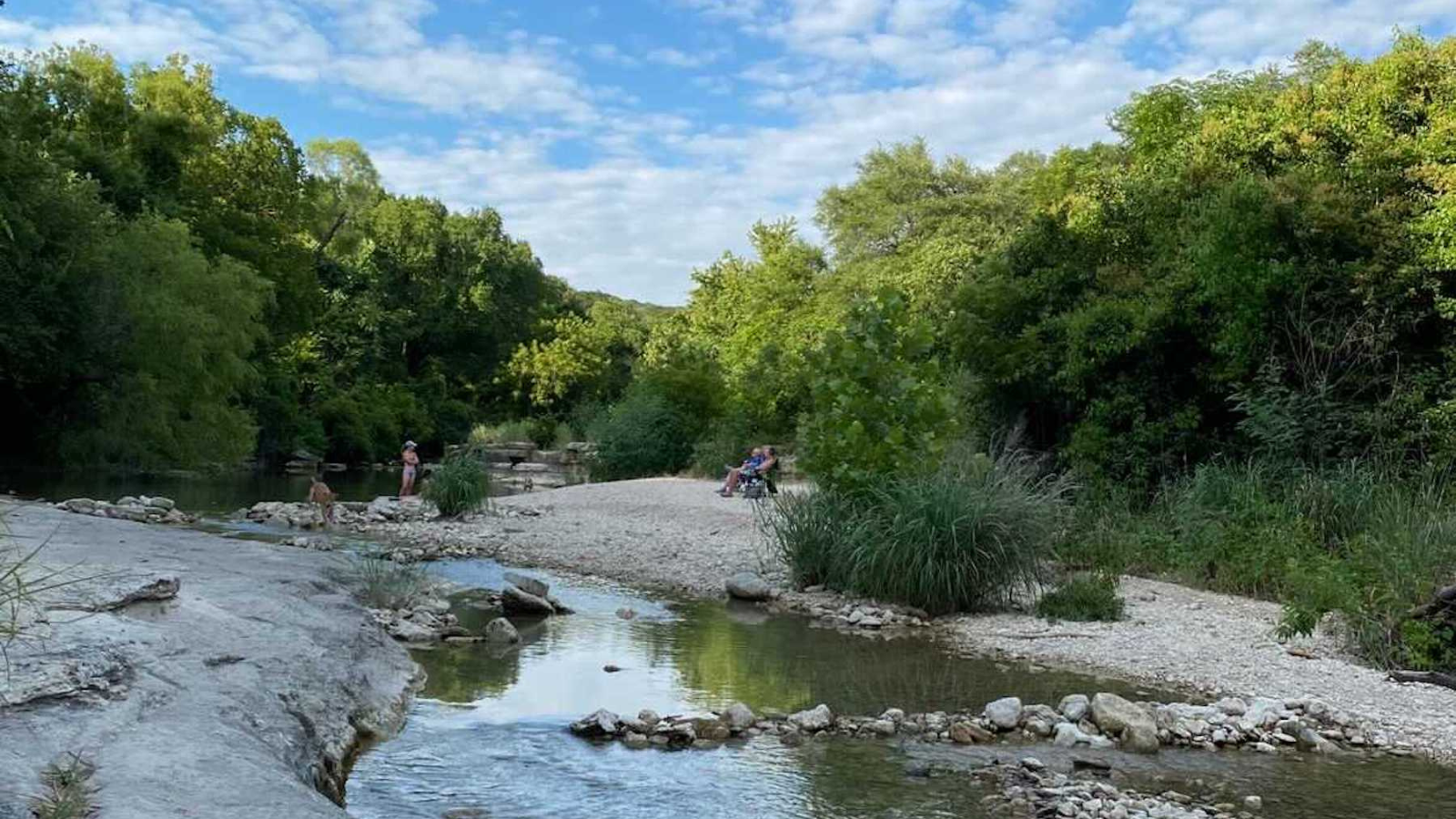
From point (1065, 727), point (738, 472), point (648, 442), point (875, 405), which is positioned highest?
point (875, 405)

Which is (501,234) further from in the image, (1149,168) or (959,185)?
(1149,168)

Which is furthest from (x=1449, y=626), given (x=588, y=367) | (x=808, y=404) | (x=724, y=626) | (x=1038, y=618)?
(x=588, y=367)

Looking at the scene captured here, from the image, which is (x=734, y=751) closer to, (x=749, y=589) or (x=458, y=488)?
(x=749, y=589)

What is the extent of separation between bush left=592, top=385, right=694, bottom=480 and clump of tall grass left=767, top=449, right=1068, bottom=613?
18.8 meters

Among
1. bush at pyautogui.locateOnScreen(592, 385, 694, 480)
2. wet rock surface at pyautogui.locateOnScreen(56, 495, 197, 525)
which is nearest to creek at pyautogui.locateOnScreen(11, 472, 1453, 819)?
wet rock surface at pyautogui.locateOnScreen(56, 495, 197, 525)

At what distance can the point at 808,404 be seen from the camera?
30.4 m

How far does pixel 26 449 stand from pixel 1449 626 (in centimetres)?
2979

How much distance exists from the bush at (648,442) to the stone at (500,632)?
2073 centimetres

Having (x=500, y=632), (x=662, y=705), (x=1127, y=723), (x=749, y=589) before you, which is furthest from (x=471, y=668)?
(x=1127, y=723)

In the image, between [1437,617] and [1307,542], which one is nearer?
[1437,617]

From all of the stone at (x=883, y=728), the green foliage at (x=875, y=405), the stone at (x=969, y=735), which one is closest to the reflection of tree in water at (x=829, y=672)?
the stone at (x=883, y=728)

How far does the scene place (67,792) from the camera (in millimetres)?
3945

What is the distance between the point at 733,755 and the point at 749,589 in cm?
590

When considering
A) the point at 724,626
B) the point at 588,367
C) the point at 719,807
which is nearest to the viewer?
the point at 719,807
